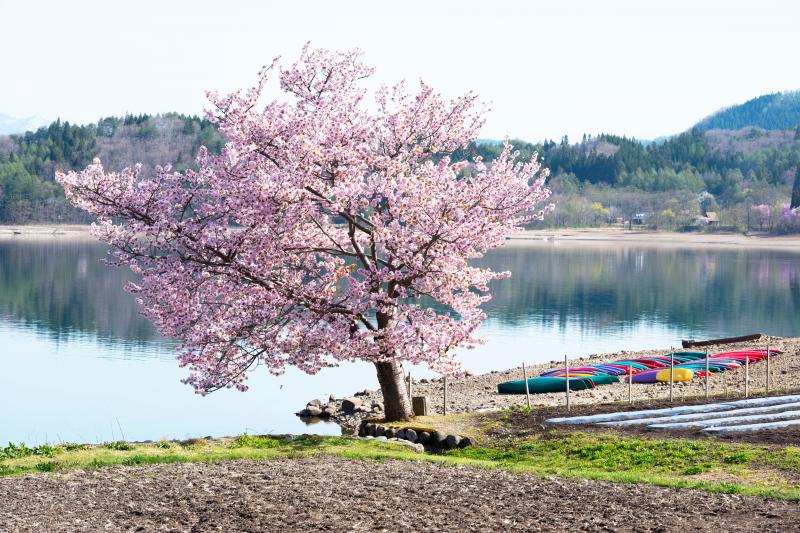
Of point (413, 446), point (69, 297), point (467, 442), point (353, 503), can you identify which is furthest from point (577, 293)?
point (353, 503)

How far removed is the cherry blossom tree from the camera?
2420 centimetres

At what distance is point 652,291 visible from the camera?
95.9 m

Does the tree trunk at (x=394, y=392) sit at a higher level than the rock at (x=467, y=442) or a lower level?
higher

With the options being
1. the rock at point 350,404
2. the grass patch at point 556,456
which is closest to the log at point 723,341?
the rock at point 350,404

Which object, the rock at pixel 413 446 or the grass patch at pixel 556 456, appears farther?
the rock at pixel 413 446

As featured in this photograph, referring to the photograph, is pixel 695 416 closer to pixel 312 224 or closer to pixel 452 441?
pixel 452 441

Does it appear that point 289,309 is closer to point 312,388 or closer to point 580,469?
point 580,469

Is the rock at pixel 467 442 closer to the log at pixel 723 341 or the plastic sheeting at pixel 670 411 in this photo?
the plastic sheeting at pixel 670 411

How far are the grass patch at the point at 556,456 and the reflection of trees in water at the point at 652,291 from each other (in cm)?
4603

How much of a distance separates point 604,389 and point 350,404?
8.99 meters

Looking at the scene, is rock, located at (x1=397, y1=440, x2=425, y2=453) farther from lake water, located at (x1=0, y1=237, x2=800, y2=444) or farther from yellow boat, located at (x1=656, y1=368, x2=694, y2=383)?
yellow boat, located at (x1=656, y1=368, x2=694, y2=383)

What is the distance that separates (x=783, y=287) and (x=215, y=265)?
84.9m

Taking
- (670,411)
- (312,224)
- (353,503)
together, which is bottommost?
(670,411)

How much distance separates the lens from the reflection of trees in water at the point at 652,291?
73.4m
